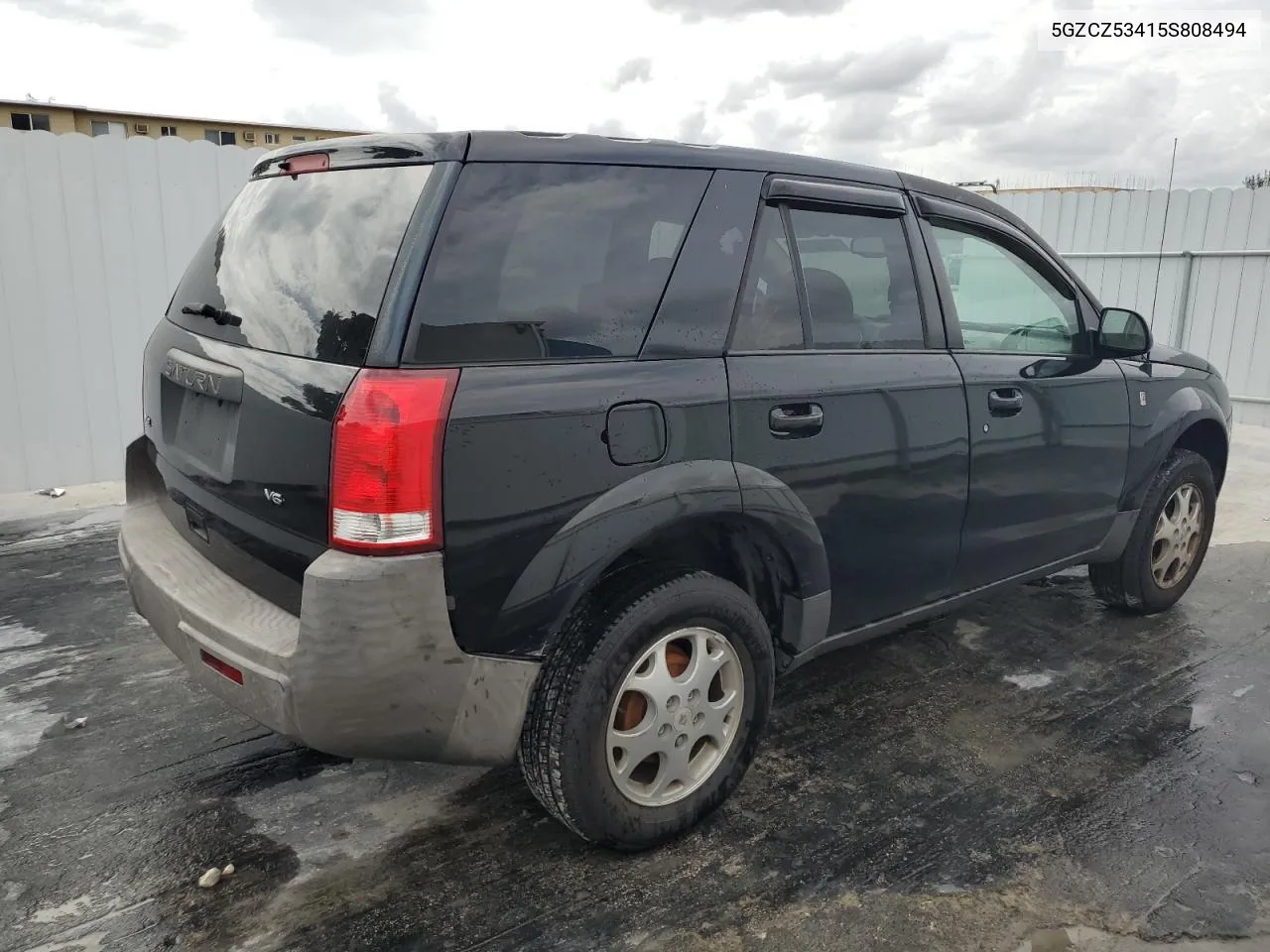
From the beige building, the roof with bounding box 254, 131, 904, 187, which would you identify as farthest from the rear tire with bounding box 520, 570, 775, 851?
the beige building

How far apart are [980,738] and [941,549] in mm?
685

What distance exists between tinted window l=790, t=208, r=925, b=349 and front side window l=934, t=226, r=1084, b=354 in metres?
0.26

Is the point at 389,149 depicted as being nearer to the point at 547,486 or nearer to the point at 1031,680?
the point at 547,486

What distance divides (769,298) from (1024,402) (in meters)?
1.26

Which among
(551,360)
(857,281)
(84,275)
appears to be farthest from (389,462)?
(84,275)

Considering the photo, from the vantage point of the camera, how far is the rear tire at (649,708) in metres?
2.34

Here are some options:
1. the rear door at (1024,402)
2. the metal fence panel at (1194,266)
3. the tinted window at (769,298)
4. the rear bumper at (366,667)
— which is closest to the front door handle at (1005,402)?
the rear door at (1024,402)

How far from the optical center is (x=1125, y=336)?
12.4ft

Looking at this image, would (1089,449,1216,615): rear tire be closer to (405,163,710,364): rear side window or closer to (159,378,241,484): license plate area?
(405,163,710,364): rear side window

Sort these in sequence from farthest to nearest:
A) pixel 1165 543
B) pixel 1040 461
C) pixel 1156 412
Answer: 1. pixel 1165 543
2. pixel 1156 412
3. pixel 1040 461

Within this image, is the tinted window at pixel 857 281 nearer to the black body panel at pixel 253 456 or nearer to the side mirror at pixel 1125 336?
the side mirror at pixel 1125 336

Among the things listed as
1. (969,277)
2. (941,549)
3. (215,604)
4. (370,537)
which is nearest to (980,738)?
(941,549)

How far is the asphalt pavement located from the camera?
232 centimetres

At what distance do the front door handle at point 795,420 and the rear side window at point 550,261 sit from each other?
1.59 feet
